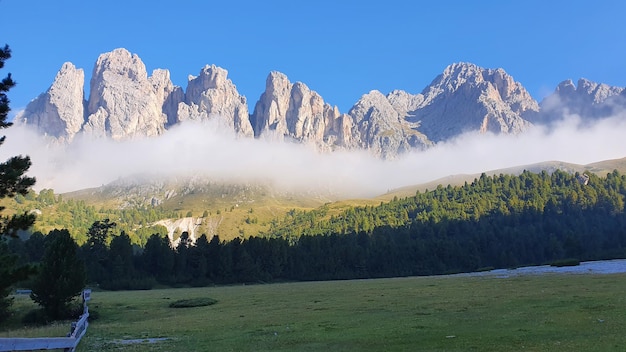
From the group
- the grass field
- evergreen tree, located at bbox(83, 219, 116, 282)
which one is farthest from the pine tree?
evergreen tree, located at bbox(83, 219, 116, 282)

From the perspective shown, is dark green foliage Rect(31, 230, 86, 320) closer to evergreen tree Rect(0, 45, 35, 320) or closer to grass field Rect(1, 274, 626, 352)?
grass field Rect(1, 274, 626, 352)

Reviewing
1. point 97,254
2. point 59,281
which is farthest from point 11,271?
point 97,254

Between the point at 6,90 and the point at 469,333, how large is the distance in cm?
3008

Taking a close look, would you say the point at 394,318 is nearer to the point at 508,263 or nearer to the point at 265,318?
the point at 265,318

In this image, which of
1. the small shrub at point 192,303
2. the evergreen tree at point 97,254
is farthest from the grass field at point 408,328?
the evergreen tree at point 97,254

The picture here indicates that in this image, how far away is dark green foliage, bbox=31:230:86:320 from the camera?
55219 mm

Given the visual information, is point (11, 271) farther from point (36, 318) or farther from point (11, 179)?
point (36, 318)

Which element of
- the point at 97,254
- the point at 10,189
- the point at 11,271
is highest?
the point at 10,189

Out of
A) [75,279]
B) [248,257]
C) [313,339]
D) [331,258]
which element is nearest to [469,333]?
[313,339]

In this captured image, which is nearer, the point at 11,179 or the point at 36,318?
the point at 11,179

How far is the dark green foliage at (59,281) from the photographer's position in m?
55.2

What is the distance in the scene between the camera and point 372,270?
618 feet

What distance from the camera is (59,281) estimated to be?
183 ft

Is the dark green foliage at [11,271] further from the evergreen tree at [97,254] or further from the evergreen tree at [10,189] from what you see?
the evergreen tree at [97,254]
